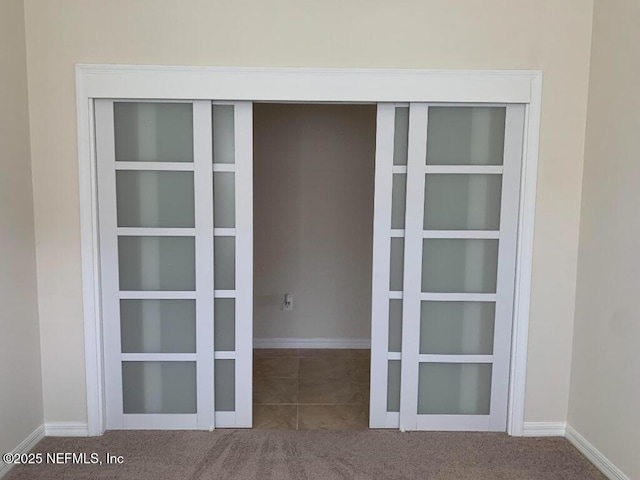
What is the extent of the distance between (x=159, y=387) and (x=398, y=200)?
1815 mm

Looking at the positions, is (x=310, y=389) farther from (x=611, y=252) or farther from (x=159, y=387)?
(x=611, y=252)

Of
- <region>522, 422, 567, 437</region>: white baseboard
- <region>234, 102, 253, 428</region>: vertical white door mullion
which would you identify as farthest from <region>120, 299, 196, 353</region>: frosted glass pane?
<region>522, 422, 567, 437</region>: white baseboard

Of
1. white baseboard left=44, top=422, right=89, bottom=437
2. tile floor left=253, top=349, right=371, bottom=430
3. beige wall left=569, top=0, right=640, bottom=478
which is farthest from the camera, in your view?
tile floor left=253, top=349, right=371, bottom=430

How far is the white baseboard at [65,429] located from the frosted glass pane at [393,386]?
180cm

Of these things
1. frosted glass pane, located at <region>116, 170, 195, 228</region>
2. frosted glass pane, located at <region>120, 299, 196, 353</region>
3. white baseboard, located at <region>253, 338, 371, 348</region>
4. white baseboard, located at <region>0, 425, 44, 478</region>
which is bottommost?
white baseboard, located at <region>0, 425, 44, 478</region>

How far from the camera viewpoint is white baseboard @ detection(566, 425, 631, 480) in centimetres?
235

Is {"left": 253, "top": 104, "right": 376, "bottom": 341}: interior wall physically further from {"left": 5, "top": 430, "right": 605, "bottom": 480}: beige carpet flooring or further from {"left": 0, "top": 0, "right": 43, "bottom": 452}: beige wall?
{"left": 0, "top": 0, "right": 43, "bottom": 452}: beige wall

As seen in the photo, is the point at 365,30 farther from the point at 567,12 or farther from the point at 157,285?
the point at 157,285

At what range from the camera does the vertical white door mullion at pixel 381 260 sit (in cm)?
266

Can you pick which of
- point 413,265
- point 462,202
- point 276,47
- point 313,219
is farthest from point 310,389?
point 276,47

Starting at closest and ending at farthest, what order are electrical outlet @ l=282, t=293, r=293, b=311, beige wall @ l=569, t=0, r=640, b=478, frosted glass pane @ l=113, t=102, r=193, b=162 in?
beige wall @ l=569, t=0, r=640, b=478 → frosted glass pane @ l=113, t=102, r=193, b=162 → electrical outlet @ l=282, t=293, r=293, b=311

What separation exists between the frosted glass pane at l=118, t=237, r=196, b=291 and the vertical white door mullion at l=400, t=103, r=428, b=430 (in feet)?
4.14

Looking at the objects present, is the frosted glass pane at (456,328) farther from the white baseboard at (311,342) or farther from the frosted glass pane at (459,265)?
the white baseboard at (311,342)

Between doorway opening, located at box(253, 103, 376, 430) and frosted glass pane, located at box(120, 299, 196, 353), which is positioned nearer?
frosted glass pane, located at box(120, 299, 196, 353)
